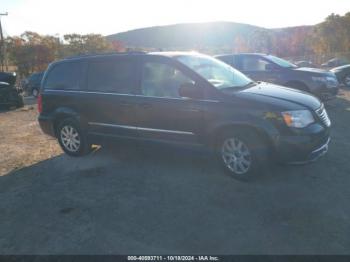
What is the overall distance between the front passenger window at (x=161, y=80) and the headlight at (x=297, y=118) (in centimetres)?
144

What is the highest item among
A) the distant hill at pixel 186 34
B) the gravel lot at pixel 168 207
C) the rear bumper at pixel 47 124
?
the distant hill at pixel 186 34

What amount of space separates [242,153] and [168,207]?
51.8 inches

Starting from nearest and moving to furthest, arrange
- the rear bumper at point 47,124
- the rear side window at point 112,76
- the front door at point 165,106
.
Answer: the front door at point 165,106 < the rear side window at point 112,76 < the rear bumper at point 47,124

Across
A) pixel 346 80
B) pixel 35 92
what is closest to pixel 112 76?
pixel 346 80

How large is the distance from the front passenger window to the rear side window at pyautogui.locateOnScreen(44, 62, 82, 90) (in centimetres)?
158

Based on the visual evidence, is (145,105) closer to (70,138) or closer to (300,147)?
(70,138)

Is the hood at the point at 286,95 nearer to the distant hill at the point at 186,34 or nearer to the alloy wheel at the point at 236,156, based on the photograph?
the alloy wheel at the point at 236,156

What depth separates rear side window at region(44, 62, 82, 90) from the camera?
622cm

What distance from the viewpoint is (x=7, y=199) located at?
4.87 meters

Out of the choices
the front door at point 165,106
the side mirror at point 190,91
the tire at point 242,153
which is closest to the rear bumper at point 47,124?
the front door at point 165,106

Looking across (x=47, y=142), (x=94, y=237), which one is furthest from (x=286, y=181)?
(x=47, y=142)

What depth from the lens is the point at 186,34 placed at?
15038cm

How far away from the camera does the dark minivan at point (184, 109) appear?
4.49 metres

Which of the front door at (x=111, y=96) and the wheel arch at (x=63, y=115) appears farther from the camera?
the wheel arch at (x=63, y=115)
